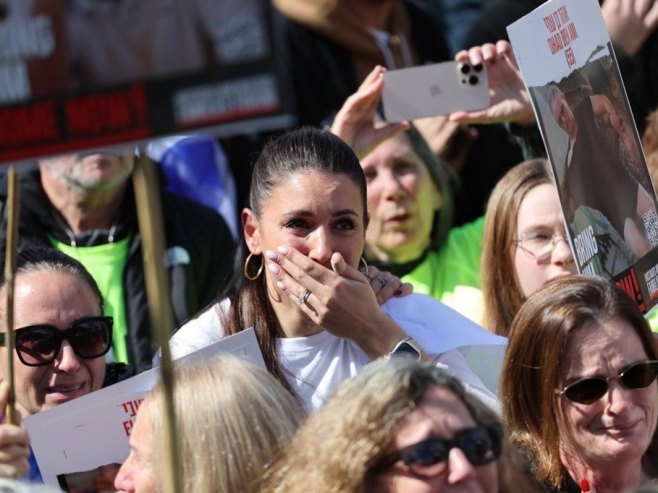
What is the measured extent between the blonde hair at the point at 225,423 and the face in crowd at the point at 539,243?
1.76 metres

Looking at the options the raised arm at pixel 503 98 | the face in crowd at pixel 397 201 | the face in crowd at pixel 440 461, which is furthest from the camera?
the face in crowd at pixel 397 201

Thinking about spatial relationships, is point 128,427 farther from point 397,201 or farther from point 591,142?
point 397,201

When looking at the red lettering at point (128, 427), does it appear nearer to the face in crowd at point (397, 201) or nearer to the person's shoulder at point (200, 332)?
the person's shoulder at point (200, 332)

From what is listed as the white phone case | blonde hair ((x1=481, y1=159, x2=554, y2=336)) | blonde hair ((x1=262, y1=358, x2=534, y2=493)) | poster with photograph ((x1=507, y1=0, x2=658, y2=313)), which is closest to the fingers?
poster with photograph ((x1=507, y1=0, x2=658, y2=313))

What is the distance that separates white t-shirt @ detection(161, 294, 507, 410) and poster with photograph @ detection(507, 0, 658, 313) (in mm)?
378

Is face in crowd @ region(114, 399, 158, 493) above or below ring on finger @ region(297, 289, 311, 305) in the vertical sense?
below

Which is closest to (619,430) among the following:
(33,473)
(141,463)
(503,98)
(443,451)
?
(443,451)

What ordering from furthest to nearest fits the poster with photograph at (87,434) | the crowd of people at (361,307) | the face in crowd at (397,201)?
the face in crowd at (397,201)
the poster with photograph at (87,434)
the crowd of people at (361,307)

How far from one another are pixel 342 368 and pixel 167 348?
146cm

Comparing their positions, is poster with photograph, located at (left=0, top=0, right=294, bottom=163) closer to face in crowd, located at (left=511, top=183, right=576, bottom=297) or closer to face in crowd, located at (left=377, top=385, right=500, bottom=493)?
face in crowd, located at (left=377, top=385, right=500, bottom=493)

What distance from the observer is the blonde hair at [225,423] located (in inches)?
109

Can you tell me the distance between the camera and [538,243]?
4590mm

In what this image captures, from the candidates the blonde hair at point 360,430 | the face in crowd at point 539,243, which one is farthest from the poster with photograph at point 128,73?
the face in crowd at point 539,243

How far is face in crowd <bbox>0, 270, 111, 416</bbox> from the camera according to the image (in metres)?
3.66
